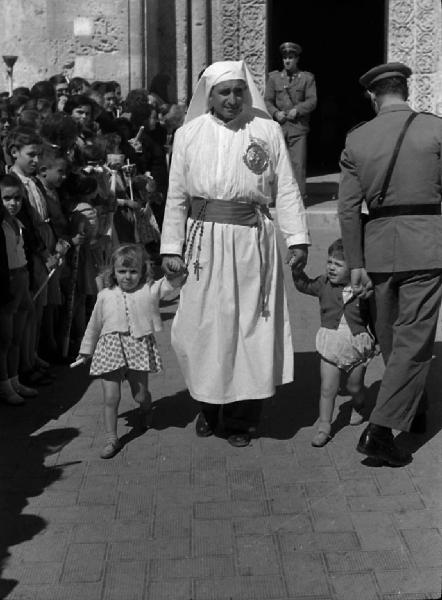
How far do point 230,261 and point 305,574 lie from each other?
2034mm

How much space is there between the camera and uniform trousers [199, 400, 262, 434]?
630 centimetres

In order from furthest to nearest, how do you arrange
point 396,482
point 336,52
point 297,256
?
point 336,52, point 297,256, point 396,482

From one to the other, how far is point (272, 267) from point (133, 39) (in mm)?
8560

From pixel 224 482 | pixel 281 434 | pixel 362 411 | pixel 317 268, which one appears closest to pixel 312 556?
pixel 224 482

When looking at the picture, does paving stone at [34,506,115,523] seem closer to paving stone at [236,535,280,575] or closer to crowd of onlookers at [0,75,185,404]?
paving stone at [236,535,280,575]

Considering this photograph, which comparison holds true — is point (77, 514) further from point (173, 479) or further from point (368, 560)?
point (368, 560)

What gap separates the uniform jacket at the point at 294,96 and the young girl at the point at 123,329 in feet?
25.9

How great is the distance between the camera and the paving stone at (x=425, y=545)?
471 centimetres

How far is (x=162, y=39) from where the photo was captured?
1544 centimetres

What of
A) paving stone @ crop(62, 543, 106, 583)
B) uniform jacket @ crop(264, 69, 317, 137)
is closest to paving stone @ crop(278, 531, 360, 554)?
paving stone @ crop(62, 543, 106, 583)

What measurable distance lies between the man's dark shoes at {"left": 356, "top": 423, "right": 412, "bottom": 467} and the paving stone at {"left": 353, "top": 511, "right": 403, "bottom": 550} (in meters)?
0.60

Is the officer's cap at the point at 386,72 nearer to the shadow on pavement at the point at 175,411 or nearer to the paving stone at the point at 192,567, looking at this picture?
the shadow on pavement at the point at 175,411

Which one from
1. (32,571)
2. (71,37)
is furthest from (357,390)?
(71,37)

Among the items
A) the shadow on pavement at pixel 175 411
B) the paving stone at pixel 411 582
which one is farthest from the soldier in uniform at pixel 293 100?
the paving stone at pixel 411 582
